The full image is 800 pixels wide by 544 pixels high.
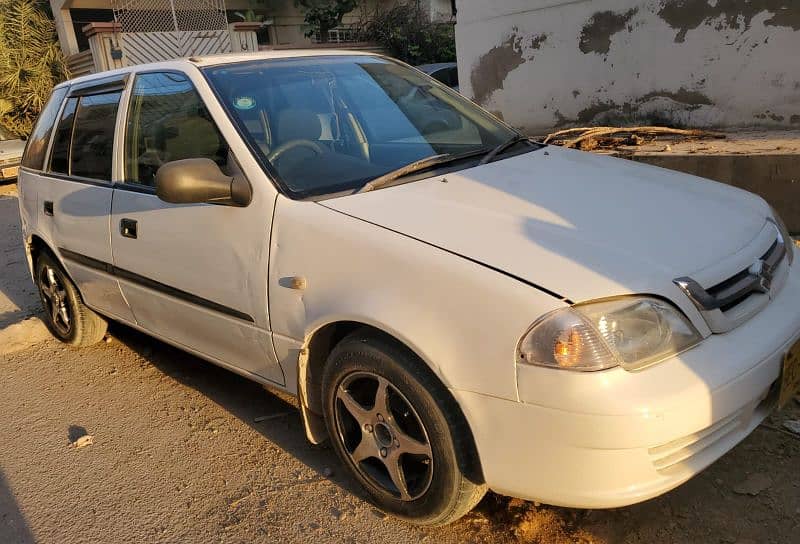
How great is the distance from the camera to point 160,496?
2.85 m

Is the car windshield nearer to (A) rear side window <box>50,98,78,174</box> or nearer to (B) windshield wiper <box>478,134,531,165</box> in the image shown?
(B) windshield wiper <box>478,134,531,165</box>

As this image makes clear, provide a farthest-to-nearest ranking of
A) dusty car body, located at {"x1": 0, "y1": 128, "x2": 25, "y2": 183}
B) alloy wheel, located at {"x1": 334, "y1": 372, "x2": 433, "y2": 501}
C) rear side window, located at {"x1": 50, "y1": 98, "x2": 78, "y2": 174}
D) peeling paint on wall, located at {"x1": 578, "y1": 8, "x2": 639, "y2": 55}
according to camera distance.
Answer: dusty car body, located at {"x1": 0, "y1": 128, "x2": 25, "y2": 183}
peeling paint on wall, located at {"x1": 578, "y1": 8, "x2": 639, "y2": 55}
rear side window, located at {"x1": 50, "y1": 98, "x2": 78, "y2": 174}
alloy wheel, located at {"x1": 334, "y1": 372, "x2": 433, "y2": 501}

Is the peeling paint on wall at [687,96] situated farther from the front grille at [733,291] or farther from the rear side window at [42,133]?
the rear side window at [42,133]

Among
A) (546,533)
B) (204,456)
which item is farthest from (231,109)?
(546,533)

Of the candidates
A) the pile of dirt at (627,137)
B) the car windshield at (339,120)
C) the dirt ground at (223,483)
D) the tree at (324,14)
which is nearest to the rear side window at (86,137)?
the car windshield at (339,120)

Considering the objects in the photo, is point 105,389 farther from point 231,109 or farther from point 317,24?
point 317,24

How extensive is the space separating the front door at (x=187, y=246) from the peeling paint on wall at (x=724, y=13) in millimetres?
5334

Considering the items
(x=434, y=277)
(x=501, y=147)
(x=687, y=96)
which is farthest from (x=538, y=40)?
(x=434, y=277)

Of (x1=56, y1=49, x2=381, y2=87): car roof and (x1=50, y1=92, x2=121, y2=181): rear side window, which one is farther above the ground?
(x1=56, y1=49, x2=381, y2=87): car roof

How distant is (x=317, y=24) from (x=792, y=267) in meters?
17.6

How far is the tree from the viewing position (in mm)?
18047

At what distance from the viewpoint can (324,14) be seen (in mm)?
18000

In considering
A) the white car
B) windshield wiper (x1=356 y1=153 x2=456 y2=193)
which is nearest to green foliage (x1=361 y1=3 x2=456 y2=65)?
the white car

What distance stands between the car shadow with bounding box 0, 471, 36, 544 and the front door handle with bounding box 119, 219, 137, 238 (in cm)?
129
